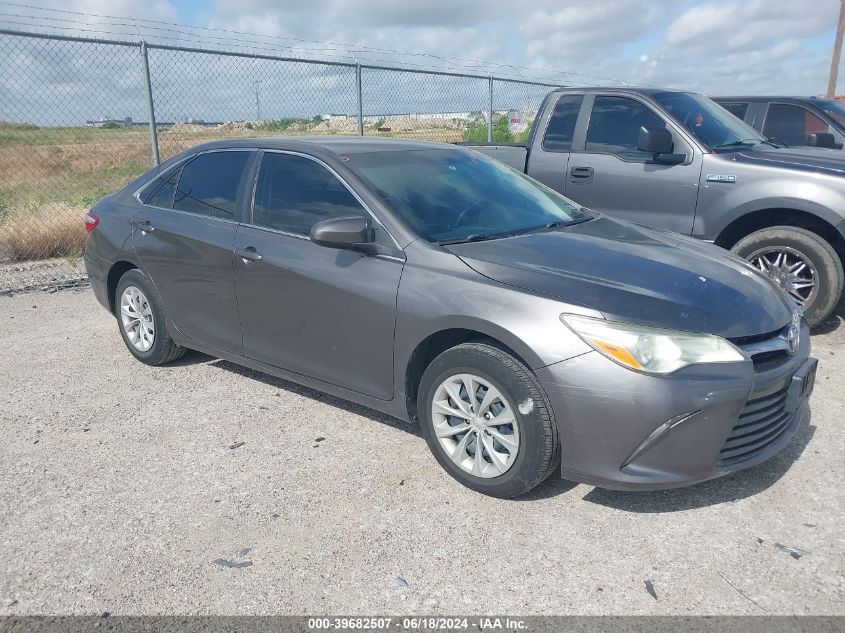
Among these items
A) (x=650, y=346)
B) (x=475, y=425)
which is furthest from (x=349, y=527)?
(x=650, y=346)

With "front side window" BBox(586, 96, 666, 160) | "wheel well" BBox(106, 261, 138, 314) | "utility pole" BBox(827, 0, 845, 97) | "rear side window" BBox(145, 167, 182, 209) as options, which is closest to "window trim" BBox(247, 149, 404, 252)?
"rear side window" BBox(145, 167, 182, 209)

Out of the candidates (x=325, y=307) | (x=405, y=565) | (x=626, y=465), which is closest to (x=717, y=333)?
(x=626, y=465)

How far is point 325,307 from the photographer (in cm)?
391

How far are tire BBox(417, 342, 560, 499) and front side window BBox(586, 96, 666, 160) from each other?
3.84m

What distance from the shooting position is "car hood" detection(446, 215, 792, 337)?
3109 millimetres

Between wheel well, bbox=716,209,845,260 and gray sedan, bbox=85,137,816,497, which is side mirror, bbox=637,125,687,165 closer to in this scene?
wheel well, bbox=716,209,845,260

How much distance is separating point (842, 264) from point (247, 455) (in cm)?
495

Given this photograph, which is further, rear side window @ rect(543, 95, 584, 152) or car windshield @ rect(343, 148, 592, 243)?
rear side window @ rect(543, 95, 584, 152)

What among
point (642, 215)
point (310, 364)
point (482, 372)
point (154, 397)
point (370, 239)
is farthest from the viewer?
point (642, 215)

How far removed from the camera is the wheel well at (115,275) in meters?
5.30

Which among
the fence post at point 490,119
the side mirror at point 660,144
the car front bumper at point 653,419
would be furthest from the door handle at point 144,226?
the fence post at point 490,119

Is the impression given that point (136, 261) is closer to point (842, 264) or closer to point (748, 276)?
point (748, 276)

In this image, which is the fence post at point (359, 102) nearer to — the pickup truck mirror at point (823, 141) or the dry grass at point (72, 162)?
the dry grass at point (72, 162)

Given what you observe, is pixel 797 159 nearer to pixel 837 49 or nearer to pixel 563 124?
pixel 563 124
